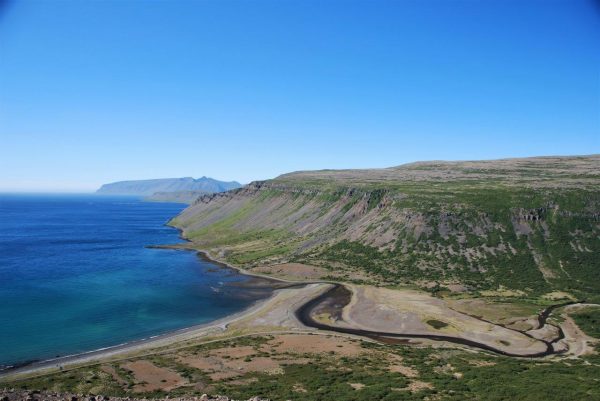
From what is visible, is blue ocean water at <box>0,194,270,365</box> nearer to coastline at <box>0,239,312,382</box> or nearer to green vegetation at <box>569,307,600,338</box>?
coastline at <box>0,239,312,382</box>

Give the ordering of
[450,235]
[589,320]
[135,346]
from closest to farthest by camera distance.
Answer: [135,346]
[589,320]
[450,235]

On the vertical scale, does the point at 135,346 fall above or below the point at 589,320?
above

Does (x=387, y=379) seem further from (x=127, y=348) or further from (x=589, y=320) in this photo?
(x=589, y=320)

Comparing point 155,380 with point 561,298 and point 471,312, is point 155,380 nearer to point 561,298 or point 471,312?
point 471,312

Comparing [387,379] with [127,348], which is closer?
[387,379]

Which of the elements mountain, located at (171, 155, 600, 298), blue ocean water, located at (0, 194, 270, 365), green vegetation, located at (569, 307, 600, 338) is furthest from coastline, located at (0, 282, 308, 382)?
green vegetation, located at (569, 307, 600, 338)

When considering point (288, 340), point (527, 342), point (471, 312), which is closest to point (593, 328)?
point (527, 342)

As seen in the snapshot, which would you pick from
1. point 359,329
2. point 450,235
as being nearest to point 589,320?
point 359,329
